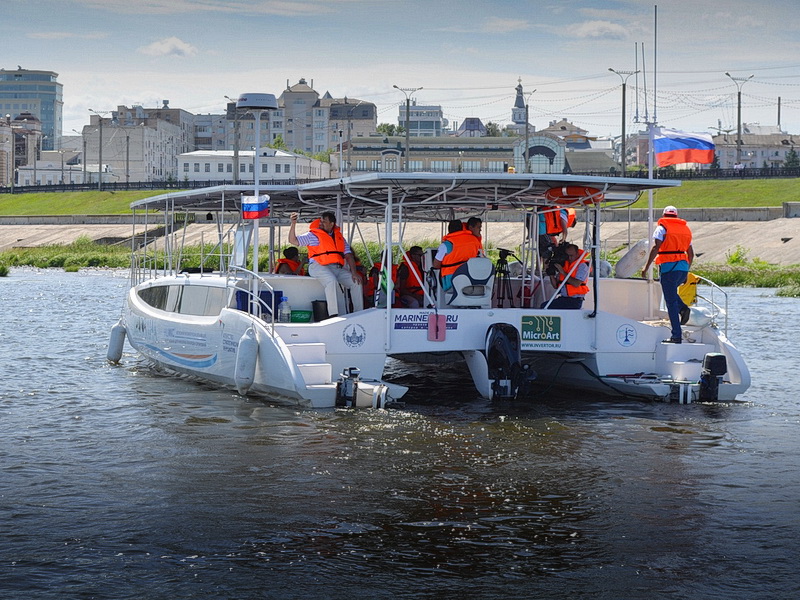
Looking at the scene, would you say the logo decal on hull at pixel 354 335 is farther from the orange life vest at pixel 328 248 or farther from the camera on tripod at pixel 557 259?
the camera on tripod at pixel 557 259

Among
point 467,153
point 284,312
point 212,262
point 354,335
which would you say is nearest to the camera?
point 354,335

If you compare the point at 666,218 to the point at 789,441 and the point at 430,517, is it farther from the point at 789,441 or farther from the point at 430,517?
the point at 430,517

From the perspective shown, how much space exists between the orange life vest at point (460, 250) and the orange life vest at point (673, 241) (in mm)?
2709

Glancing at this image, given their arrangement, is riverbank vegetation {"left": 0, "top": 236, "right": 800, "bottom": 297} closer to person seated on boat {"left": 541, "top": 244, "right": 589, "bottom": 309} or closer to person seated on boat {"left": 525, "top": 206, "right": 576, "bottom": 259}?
person seated on boat {"left": 525, "top": 206, "right": 576, "bottom": 259}

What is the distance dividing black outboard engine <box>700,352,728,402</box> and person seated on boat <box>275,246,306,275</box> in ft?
23.8

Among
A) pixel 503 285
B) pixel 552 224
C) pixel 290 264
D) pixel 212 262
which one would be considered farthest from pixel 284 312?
pixel 212 262

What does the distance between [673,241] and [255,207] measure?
6150mm

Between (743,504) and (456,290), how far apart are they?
6.27 meters

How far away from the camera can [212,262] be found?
39.4m

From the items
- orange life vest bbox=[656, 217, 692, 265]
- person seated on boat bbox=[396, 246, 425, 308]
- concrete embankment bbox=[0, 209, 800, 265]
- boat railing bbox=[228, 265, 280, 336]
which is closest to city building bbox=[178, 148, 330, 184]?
concrete embankment bbox=[0, 209, 800, 265]

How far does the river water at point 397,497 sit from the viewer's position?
839cm

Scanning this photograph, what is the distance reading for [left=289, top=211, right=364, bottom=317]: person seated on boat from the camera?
53.7ft

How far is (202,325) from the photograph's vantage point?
17234mm

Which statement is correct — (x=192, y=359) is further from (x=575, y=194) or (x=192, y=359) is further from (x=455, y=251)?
(x=575, y=194)
